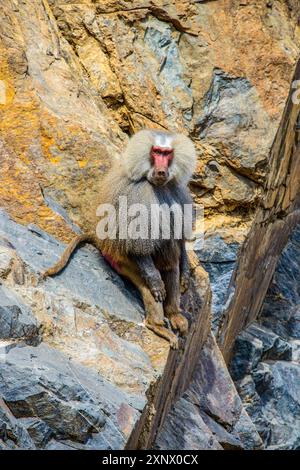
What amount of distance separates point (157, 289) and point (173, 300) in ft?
0.78

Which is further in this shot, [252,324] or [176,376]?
[252,324]

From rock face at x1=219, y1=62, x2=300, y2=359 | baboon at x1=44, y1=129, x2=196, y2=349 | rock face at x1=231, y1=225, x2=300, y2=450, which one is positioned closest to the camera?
baboon at x1=44, y1=129, x2=196, y2=349

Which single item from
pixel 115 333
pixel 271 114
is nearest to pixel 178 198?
pixel 115 333

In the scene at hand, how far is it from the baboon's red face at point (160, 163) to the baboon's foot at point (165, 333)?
0.90 metres

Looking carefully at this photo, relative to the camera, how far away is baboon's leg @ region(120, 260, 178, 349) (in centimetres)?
495

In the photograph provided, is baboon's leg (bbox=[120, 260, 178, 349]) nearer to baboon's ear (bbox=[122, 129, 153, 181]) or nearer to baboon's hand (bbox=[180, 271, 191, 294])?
baboon's hand (bbox=[180, 271, 191, 294])

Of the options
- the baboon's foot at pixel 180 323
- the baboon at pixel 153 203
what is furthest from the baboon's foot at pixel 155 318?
the baboon's foot at pixel 180 323

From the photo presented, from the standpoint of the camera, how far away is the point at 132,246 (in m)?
4.95

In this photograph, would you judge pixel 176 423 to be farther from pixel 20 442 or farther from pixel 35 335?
pixel 20 442

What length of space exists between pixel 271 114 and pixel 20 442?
4.84 meters

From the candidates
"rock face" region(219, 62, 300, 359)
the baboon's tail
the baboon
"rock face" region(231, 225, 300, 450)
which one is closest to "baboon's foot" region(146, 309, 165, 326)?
the baboon

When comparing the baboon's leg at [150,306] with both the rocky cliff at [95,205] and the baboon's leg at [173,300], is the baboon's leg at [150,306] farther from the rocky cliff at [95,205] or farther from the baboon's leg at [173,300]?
the baboon's leg at [173,300]

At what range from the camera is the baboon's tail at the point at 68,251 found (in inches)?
190

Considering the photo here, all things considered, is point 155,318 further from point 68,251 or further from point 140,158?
point 140,158
